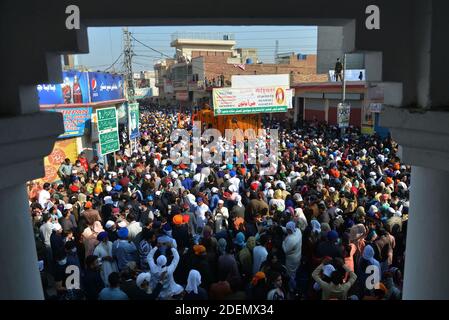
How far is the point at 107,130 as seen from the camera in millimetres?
11398

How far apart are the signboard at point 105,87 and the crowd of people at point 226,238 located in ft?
22.2

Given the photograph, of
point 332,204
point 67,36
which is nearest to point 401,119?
point 67,36

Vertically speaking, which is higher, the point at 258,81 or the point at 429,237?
the point at 258,81

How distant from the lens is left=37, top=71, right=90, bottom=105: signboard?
42.5 ft

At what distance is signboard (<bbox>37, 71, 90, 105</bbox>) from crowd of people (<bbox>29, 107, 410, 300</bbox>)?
4349mm

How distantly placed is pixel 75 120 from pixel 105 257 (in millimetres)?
9426

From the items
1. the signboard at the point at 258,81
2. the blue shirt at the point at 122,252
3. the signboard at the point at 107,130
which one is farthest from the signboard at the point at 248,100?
the blue shirt at the point at 122,252

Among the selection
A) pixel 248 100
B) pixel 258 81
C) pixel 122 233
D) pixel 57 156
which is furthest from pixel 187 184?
pixel 258 81

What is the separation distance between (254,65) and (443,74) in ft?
140

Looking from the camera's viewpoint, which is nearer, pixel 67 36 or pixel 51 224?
pixel 67 36

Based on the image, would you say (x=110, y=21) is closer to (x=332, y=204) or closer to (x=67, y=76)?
(x=332, y=204)

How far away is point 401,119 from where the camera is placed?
227cm

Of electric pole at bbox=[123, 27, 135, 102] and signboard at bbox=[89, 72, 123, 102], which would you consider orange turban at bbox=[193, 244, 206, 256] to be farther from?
electric pole at bbox=[123, 27, 135, 102]

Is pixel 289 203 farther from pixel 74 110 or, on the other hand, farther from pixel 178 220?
pixel 74 110
